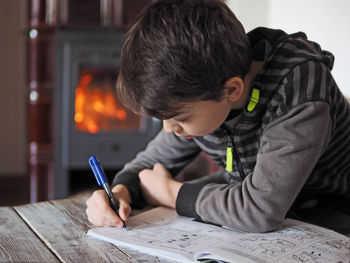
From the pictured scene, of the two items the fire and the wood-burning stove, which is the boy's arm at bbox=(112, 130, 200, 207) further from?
the fire

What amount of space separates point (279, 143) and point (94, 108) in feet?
5.80

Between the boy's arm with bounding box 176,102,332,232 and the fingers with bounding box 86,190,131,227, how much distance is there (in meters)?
0.16

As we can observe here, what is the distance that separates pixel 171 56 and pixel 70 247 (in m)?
0.35

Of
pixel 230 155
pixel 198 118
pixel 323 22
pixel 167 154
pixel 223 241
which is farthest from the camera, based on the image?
pixel 323 22

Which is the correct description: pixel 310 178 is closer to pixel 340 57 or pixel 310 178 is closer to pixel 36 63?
pixel 340 57

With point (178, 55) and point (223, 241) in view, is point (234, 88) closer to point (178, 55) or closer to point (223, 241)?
point (178, 55)

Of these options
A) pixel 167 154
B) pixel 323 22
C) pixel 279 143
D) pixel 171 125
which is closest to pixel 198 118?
pixel 171 125

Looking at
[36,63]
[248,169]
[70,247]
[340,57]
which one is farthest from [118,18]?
[70,247]

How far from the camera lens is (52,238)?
830 mm

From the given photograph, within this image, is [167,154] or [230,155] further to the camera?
[167,154]

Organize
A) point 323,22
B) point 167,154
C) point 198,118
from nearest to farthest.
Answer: point 198,118
point 167,154
point 323,22

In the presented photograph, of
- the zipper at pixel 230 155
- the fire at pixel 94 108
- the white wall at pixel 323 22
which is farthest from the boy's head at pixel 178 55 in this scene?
the fire at pixel 94 108

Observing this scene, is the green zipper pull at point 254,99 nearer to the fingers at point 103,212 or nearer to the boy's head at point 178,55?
the boy's head at point 178,55

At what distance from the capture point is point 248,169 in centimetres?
105
